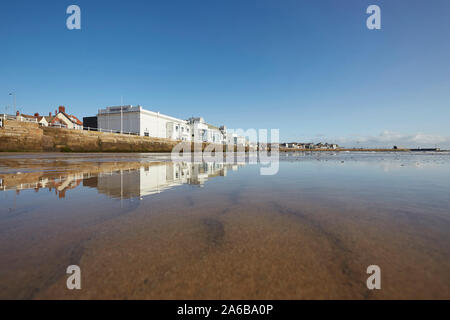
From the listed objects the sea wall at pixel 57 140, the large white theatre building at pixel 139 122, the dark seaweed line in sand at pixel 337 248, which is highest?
the large white theatre building at pixel 139 122

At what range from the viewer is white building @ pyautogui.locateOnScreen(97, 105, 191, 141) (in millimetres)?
41062

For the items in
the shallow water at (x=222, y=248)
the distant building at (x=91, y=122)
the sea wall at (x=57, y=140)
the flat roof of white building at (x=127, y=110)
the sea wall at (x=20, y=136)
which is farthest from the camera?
the distant building at (x=91, y=122)

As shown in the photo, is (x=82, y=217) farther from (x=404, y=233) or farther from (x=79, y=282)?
(x=404, y=233)

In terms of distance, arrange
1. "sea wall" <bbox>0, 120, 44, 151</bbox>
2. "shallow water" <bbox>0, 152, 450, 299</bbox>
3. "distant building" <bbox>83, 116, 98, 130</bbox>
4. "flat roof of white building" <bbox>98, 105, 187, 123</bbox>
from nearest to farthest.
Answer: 1. "shallow water" <bbox>0, 152, 450, 299</bbox>
2. "sea wall" <bbox>0, 120, 44, 151</bbox>
3. "flat roof of white building" <bbox>98, 105, 187, 123</bbox>
4. "distant building" <bbox>83, 116, 98, 130</bbox>

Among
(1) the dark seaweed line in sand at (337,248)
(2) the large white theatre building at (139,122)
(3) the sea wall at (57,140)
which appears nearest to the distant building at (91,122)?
(2) the large white theatre building at (139,122)

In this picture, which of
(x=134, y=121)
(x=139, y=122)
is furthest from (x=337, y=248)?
(x=134, y=121)

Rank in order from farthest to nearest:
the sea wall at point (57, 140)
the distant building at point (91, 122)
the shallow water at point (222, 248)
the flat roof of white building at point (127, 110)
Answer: the distant building at point (91, 122), the flat roof of white building at point (127, 110), the sea wall at point (57, 140), the shallow water at point (222, 248)

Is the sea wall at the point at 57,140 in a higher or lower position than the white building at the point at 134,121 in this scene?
lower

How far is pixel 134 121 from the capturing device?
136 feet

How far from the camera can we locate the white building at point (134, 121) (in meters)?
41.1

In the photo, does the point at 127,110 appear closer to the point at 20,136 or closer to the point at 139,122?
the point at 139,122

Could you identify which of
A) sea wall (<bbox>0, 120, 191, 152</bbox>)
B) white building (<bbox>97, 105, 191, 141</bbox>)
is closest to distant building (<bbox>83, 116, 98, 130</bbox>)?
white building (<bbox>97, 105, 191, 141</bbox>)

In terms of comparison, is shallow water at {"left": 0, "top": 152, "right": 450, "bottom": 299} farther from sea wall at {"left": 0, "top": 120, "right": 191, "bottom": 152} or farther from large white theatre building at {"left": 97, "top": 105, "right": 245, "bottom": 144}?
large white theatre building at {"left": 97, "top": 105, "right": 245, "bottom": 144}

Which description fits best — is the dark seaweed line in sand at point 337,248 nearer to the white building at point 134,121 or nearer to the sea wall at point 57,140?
the sea wall at point 57,140
